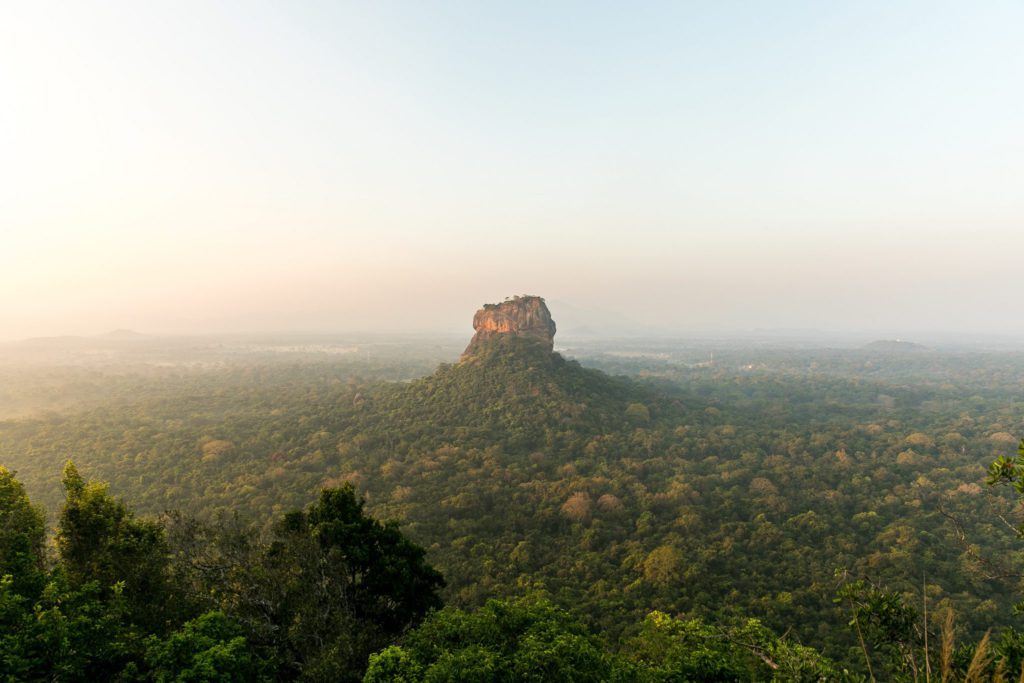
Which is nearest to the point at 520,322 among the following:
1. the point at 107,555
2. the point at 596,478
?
the point at 596,478

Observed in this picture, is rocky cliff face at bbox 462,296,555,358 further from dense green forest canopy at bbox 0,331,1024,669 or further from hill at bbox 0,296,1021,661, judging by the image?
dense green forest canopy at bbox 0,331,1024,669

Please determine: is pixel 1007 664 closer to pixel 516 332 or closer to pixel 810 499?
pixel 810 499

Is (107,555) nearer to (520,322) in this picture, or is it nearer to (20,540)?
(20,540)

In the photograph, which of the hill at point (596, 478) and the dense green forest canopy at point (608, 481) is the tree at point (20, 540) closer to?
the dense green forest canopy at point (608, 481)

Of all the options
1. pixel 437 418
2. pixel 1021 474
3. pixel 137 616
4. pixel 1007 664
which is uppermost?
pixel 1021 474

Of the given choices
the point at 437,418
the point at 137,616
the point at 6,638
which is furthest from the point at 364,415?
the point at 6,638

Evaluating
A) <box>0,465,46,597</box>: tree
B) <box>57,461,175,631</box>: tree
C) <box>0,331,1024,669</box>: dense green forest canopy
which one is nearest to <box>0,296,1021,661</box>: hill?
<box>0,331,1024,669</box>: dense green forest canopy
